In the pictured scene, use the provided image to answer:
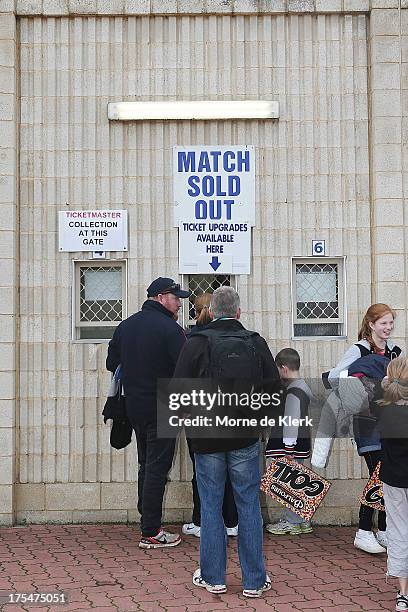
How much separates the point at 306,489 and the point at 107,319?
7.68 ft

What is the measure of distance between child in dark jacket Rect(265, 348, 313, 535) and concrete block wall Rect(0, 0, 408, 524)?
1.07 ft

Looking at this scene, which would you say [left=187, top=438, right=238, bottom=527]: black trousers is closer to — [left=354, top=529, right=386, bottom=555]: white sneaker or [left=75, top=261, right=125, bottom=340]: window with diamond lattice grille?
[left=354, top=529, right=386, bottom=555]: white sneaker

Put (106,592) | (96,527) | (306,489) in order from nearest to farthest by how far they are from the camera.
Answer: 1. (106,592)
2. (306,489)
3. (96,527)

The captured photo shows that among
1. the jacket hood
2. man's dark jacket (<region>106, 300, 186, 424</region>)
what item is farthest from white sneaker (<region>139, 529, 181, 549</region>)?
the jacket hood

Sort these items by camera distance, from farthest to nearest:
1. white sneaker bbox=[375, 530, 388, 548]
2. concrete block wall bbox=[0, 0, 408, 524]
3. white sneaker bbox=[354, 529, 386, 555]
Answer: concrete block wall bbox=[0, 0, 408, 524] < white sneaker bbox=[375, 530, 388, 548] < white sneaker bbox=[354, 529, 386, 555]

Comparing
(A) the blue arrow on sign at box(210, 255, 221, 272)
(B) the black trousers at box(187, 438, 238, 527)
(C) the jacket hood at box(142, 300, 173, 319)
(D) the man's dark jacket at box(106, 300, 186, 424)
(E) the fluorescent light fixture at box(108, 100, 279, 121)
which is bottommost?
(B) the black trousers at box(187, 438, 238, 527)

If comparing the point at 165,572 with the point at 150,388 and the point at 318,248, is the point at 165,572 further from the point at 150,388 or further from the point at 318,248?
the point at 318,248

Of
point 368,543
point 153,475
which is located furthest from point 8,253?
point 368,543

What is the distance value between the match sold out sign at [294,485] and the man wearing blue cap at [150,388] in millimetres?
865

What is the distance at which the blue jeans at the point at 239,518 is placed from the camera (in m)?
5.69

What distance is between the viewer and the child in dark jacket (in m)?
7.35

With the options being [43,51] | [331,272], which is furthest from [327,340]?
[43,51]

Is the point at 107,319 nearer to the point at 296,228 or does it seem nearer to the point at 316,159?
the point at 296,228

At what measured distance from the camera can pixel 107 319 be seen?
8.04 m
